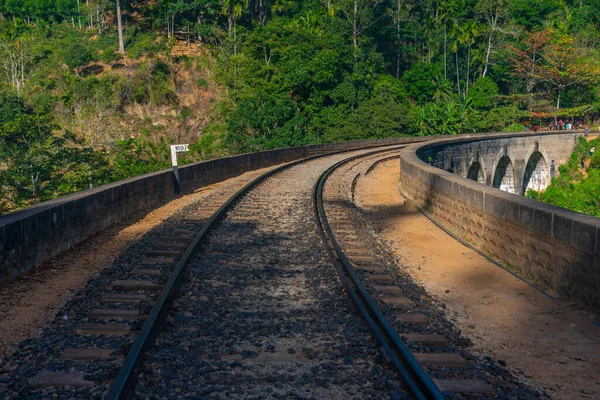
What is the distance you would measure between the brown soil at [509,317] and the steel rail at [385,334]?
3.37ft

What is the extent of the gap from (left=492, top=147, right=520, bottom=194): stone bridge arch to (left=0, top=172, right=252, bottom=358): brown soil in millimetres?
34659

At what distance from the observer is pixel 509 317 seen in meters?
6.86

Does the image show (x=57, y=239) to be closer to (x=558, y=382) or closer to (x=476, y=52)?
(x=558, y=382)

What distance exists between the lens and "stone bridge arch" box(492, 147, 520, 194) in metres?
41.9

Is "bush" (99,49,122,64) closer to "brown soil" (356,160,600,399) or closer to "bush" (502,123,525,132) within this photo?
"bush" (502,123,525,132)

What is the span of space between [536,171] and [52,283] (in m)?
50.0

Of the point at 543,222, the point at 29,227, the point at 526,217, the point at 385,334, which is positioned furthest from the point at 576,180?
the point at 29,227

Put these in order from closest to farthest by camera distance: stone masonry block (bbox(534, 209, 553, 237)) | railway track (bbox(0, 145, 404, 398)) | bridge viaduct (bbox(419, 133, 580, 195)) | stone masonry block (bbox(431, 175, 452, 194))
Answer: railway track (bbox(0, 145, 404, 398)), stone masonry block (bbox(534, 209, 553, 237)), stone masonry block (bbox(431, 175, 452, 194)), bridge viaduct (bbox(419, 133, 580, 195))

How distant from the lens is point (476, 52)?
73.6 metres

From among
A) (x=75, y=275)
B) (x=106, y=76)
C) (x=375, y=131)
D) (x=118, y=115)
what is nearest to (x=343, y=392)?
(x=75, y=275)

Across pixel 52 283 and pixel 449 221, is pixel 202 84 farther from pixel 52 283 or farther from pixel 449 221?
pixel 52 283

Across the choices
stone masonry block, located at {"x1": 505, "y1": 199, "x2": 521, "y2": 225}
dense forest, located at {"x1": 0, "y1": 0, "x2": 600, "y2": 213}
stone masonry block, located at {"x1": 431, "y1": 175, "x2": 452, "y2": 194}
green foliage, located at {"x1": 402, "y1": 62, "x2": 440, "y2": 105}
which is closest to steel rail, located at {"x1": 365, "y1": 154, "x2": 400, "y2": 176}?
stone masonry block, located at {"x1": 431, "y1": 175, "x2": 452, "y2": 194}

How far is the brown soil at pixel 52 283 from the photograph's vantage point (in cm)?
633

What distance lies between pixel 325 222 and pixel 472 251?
9.85 ft
